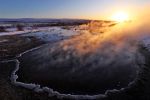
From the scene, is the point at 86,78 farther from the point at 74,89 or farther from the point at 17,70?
the point at 17,70

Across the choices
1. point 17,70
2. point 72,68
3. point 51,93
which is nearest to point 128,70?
point 72,68

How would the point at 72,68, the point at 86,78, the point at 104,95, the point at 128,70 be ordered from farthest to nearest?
1. the point at 72,68
2. the point at 128,70
3. the point at 86,78
4. the point at 104,95

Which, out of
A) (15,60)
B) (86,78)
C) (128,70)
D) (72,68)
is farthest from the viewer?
(15,60)

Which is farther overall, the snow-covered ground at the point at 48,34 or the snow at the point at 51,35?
the snow-covered ground at the point at 48,34

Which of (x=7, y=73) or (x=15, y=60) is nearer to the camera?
(x=7, y=73)

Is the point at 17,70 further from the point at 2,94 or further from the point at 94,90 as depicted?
the point at 94,90

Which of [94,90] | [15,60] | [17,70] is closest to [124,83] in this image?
[94,90]

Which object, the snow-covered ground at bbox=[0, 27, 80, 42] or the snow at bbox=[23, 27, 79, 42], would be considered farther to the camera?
the snow-covered ground at bbox=[0, 27, 80, 42]

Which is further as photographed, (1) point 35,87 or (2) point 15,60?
(2) point 15,60

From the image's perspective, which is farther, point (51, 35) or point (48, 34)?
point (48, 34)
